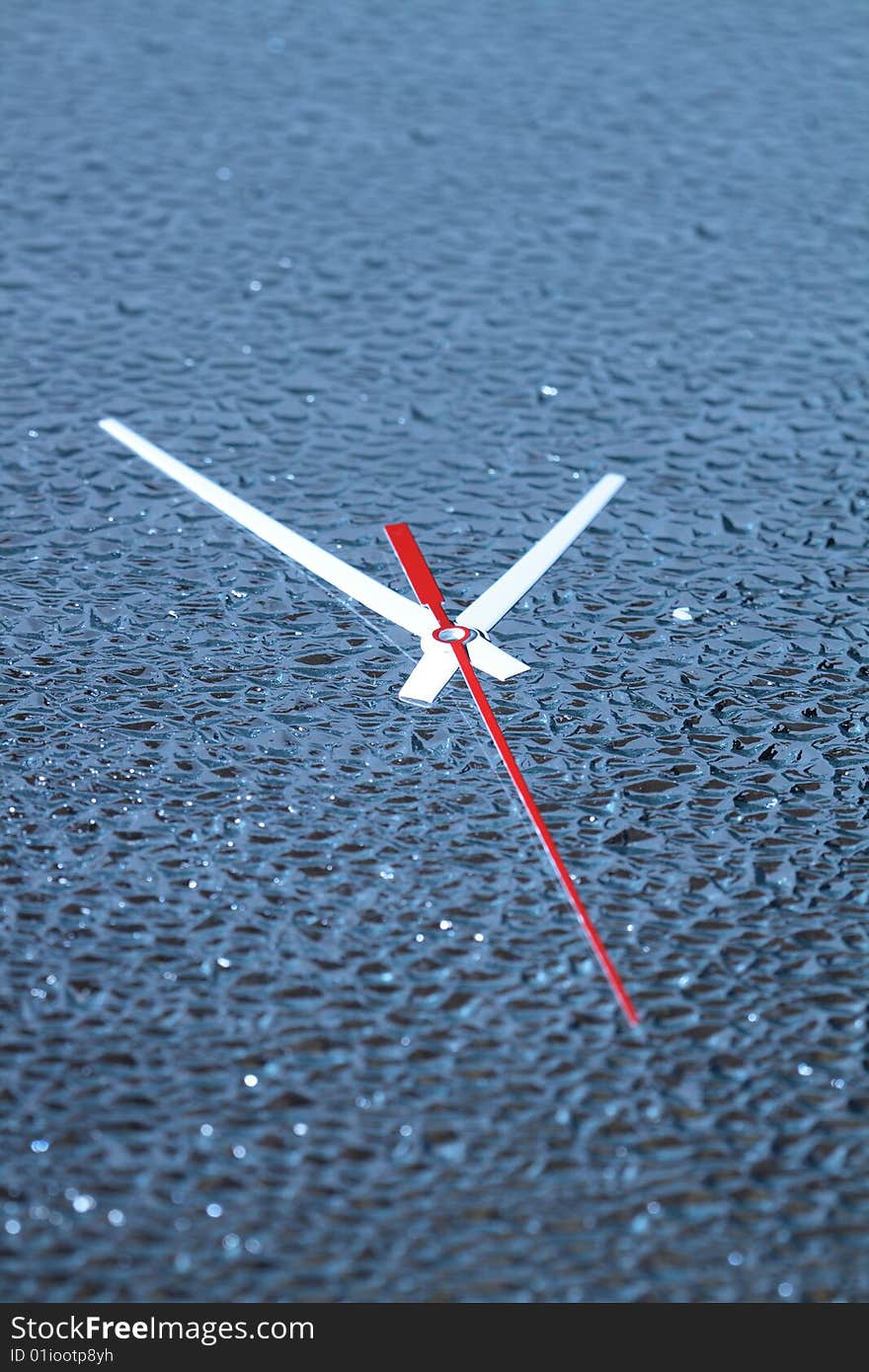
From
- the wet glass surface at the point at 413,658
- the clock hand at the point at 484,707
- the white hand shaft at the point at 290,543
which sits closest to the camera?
the wet glass surface at the point at 413,658

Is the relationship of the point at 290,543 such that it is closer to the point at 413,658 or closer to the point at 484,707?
the point at 413,658

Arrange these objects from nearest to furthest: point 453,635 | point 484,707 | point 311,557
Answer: point 484,707, point 453,635, point 311,557

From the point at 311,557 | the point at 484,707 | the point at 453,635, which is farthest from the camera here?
the point at 311,557

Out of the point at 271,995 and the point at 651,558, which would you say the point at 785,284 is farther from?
the point at 271,995

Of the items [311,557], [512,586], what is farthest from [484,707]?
[311,557]

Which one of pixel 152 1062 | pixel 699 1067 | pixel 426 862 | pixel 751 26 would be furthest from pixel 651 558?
pixel 751 26

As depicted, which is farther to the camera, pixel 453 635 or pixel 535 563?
pixel 535 563
